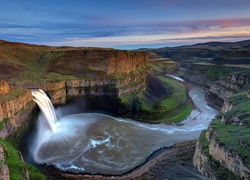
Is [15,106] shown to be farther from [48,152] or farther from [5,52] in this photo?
[5,52]

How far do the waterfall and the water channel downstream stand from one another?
3.06ft

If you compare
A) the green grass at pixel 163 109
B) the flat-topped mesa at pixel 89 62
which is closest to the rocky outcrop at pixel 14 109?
the flat-topped mesa at pixel 89 62

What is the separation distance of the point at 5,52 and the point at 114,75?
3069 centimetres

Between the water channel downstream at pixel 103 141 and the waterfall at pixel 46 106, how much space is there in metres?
0.93

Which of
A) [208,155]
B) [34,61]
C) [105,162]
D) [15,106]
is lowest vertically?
[105,162]

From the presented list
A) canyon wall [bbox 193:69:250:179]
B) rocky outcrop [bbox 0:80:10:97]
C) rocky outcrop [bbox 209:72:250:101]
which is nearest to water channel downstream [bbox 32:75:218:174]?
rocky outcrop [bbox 0:80:10:97]

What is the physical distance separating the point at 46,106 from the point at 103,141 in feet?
38.7

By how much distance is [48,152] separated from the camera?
3275 centimetres

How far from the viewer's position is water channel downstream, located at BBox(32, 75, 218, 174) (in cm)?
3100

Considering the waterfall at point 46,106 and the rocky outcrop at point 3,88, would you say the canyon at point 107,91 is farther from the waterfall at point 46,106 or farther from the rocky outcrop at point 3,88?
the waterfall at point 46,106

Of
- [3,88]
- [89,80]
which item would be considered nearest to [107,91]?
[89,80]

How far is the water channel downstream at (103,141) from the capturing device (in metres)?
31.0

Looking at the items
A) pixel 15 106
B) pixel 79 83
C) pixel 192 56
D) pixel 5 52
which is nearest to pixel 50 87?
pixel 79 83

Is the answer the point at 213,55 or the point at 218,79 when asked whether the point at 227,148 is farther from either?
the point at 213,55
